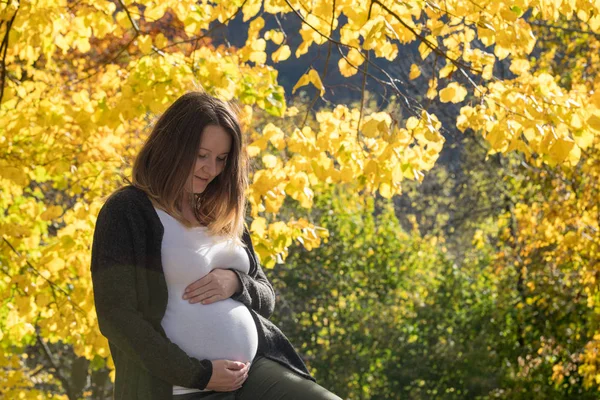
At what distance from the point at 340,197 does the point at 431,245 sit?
247 centimetres

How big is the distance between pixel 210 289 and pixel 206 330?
109 millimetres

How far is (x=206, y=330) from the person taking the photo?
231cm

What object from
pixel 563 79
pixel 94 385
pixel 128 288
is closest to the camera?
pixel 128 288

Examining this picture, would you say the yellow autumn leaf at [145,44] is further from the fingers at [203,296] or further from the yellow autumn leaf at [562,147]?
the fingers at [203,296]

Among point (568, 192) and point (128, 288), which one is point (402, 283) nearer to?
point (568, 192)

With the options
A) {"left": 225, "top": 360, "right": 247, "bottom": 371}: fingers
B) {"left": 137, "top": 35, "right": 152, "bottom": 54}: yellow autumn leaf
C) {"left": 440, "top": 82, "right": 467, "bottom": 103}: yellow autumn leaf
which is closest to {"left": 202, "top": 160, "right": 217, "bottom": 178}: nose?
{"left": 225, "top": 360, "right": 247, "bottom": 371}: fingers

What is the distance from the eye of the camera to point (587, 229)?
7.17m

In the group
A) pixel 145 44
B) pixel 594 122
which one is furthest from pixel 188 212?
pixel 145 44

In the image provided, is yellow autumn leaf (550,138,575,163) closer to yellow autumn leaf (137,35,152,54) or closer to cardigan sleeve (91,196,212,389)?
cardigan sleeve (91,196,212,389)

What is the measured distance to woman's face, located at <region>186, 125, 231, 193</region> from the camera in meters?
2.46

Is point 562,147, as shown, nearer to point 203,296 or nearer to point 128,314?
point 203,296

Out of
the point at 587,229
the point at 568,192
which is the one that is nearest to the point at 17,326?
the point at 587,229

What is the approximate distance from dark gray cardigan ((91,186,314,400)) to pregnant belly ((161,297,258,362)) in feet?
0.14

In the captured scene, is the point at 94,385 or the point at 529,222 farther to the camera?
the point at 94,385
